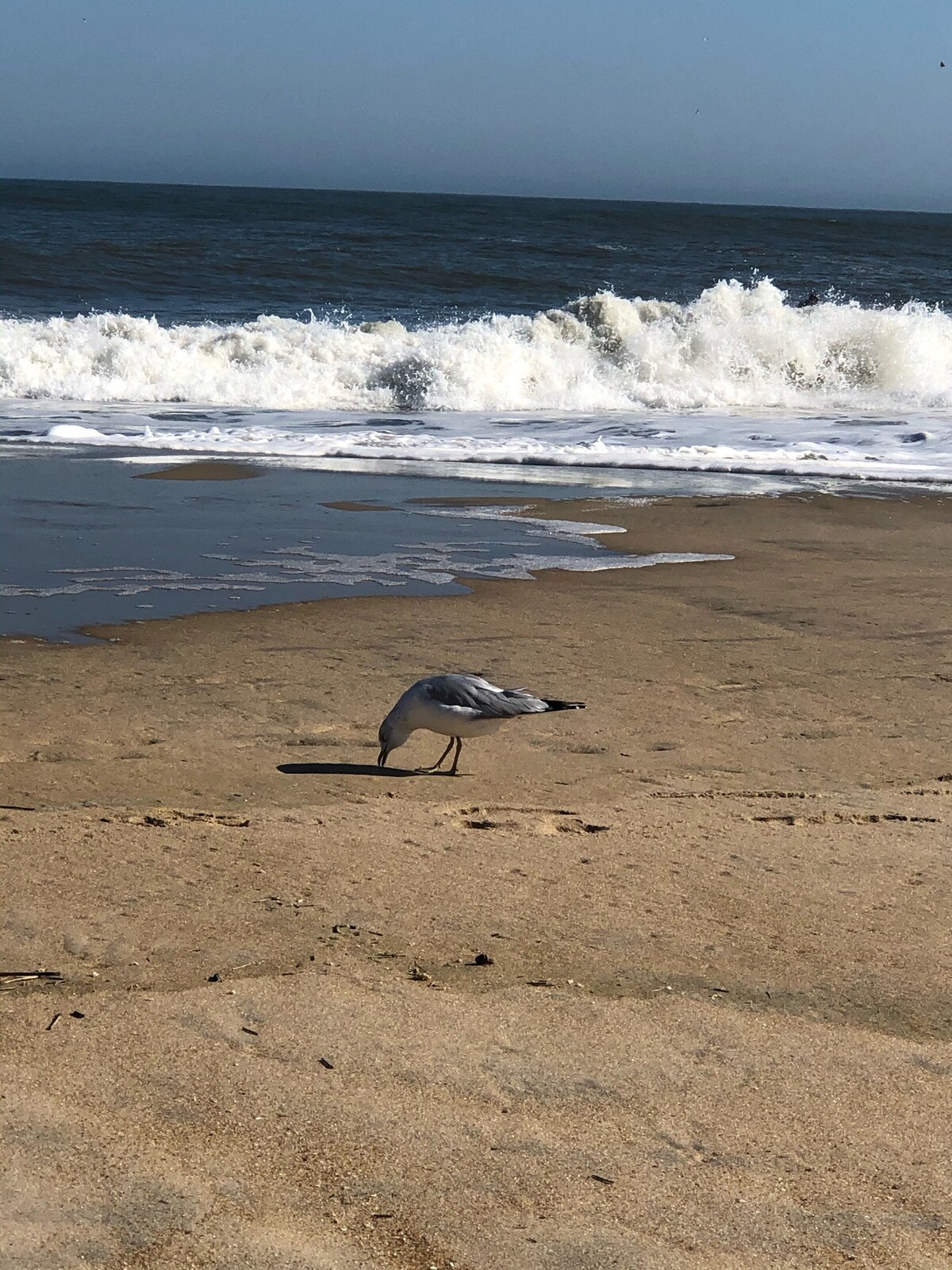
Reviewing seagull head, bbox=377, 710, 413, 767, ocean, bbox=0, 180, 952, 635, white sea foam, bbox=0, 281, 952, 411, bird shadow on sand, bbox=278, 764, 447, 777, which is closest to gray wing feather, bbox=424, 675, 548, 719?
seagull head, bbox=377, 710, 413, 767

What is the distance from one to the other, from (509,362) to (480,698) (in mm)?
14026

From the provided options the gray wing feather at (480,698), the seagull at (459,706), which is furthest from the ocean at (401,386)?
the gray wing feather at (480,698)

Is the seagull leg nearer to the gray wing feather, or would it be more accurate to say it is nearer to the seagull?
the seagull

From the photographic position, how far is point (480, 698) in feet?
15.4

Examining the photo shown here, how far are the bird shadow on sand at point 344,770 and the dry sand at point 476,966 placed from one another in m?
0.02

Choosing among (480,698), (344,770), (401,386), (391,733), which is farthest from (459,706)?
(401,386)

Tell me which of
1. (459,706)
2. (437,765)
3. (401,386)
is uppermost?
(401,386)

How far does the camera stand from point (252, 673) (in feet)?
19.6

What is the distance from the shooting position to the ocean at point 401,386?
31.0 feet

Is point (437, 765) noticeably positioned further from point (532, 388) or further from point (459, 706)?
point (532, 388)

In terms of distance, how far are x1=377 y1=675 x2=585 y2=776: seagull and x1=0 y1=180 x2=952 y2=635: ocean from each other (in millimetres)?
2548

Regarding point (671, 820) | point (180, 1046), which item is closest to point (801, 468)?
point (671, 820)

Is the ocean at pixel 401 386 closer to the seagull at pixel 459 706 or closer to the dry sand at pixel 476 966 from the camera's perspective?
the dry sand at pixel 476 966

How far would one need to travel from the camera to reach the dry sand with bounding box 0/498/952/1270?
7.82ft
